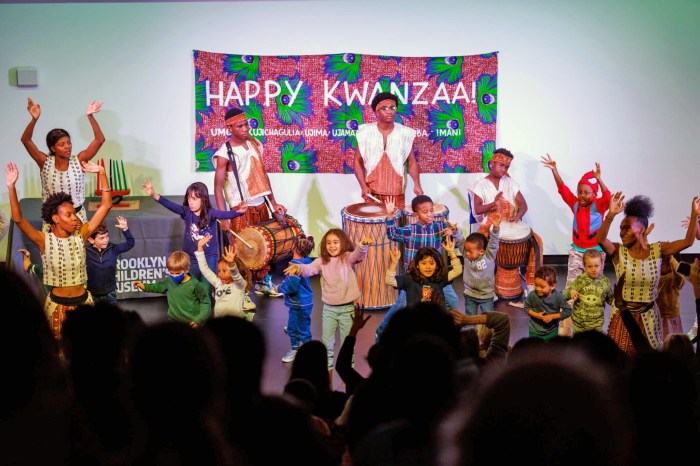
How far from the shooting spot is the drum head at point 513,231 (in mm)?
7746

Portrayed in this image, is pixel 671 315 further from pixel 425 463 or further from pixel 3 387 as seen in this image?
pixel 3 387

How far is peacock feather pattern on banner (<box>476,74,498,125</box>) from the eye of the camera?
30.3 feet

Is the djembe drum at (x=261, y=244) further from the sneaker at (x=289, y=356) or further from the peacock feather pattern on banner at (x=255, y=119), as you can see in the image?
the peacock feather pattern on banner at (x=255, y=119)

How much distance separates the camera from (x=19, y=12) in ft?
29.3

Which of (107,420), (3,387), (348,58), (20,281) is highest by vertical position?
(348,58)

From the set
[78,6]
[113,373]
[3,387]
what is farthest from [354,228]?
[3,387]

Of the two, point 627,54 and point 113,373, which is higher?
point 627,54

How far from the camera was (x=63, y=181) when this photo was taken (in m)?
7.13

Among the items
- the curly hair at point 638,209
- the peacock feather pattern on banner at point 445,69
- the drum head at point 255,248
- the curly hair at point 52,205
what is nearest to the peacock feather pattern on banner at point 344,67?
the peacock feather pattern on banner at point 445,69

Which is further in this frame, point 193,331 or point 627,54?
point 627,54

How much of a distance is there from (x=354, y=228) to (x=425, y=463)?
16.7 ft

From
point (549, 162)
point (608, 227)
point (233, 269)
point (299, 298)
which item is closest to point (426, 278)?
point (299, 298)

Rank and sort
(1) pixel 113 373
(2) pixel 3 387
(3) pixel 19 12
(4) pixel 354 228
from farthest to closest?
(3) pixel 19 12
(4) pixel 354 228
(1) pixel 113 373
(2) pixel 3 387

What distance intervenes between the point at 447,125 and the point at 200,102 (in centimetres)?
263
